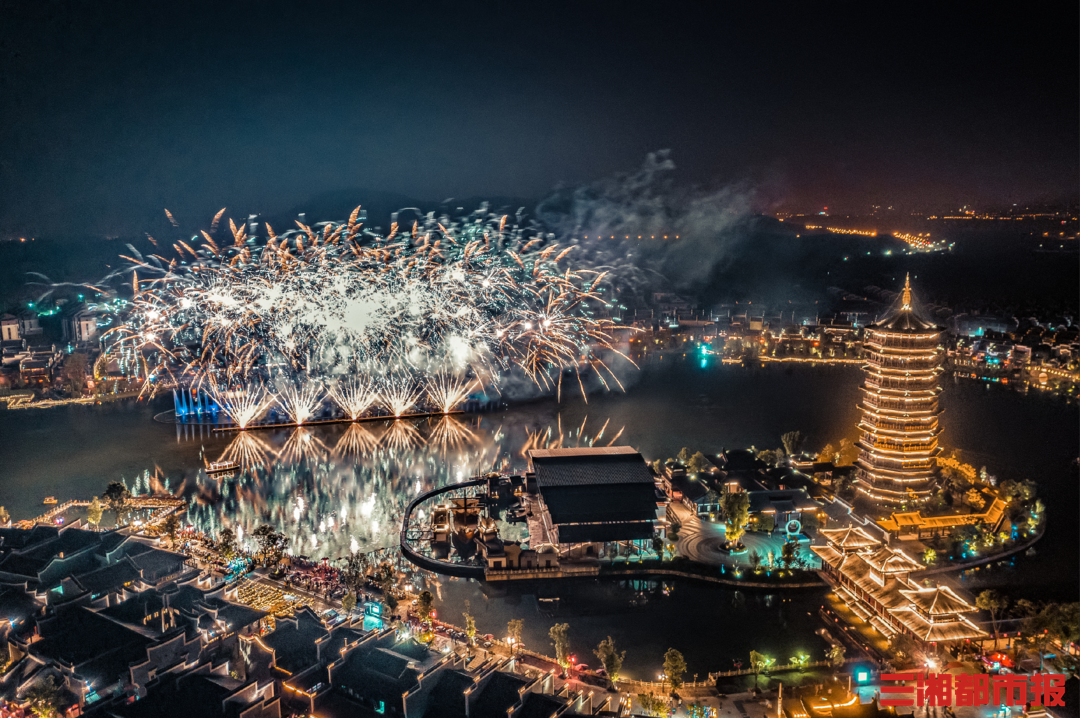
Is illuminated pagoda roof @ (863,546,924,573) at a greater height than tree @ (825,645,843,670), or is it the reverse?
illuminated pagoda roof @ (863,546,924,573)

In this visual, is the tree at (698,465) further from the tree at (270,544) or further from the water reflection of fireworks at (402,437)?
the tree at (270,544)

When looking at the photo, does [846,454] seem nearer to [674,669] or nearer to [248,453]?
[674,669]

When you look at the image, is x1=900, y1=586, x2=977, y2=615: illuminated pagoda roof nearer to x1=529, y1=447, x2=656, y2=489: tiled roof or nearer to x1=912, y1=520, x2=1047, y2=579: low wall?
x1=912, y1=520, x2=1047, y2=579: low wall

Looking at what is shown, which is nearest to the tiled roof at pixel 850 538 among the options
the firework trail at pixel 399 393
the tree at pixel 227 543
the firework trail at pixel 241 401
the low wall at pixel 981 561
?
the low wall at pixel 981 561

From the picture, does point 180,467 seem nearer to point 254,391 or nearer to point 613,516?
point 254,391

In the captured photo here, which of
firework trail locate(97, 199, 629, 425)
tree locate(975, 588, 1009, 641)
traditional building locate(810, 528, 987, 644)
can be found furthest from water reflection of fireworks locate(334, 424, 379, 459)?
tree locate(975, 588, 1009, 641)

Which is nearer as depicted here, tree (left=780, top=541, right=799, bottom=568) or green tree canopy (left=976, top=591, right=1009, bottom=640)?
green tree canopy (left=976, top=591, right=1009, bottom=640)
